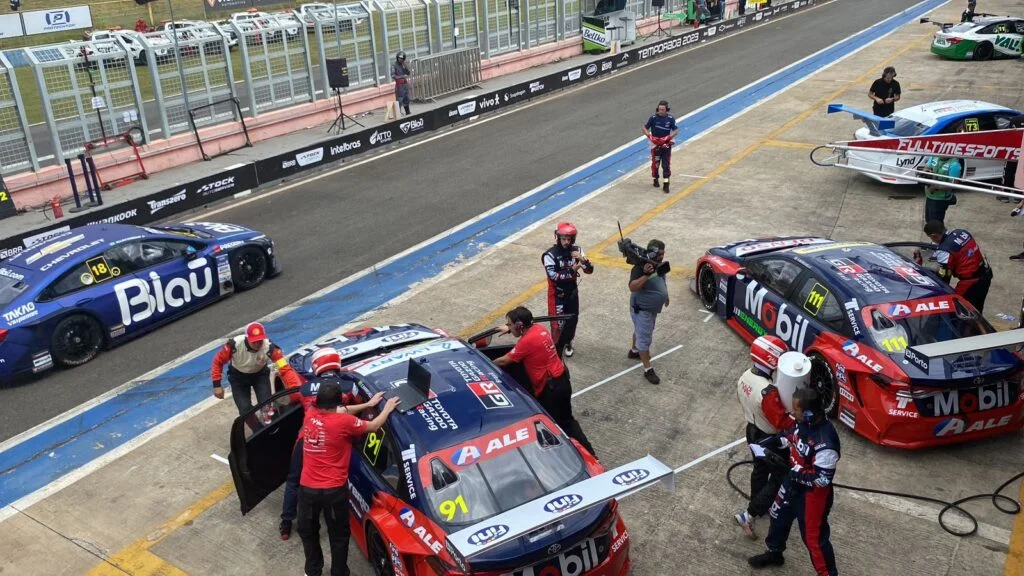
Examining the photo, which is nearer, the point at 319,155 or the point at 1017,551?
the point at 1017,551

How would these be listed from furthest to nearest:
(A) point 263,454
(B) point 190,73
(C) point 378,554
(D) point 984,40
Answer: (D) point 984,40 → (B) point 190,73 → (A) point 263,454 → (C) point 378,554

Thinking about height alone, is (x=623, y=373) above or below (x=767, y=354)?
below

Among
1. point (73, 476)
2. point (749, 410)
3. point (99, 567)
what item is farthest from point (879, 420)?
point (73, 476)

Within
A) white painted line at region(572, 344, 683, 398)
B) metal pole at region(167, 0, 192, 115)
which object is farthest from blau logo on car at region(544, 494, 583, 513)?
metal pole at region(167, 0, 192, 115)

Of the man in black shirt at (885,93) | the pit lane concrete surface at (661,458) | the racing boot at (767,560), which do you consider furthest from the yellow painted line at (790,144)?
the racing boot at (767,560)

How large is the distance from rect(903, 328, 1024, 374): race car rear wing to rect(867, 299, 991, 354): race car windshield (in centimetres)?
23

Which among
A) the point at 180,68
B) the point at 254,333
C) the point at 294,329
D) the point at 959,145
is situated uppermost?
the point at 180,68

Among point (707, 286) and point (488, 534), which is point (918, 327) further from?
point (488, 534)

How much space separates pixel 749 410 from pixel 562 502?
2006 millimetres

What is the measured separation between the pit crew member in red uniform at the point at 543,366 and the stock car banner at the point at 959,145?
16.8 feet

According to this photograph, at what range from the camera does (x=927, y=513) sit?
6844 millimetres

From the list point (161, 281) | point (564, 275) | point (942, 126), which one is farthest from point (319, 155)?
point (942, 126)

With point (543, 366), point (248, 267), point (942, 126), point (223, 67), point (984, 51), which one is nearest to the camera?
point (543, 366)

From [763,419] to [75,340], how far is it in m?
8.43
